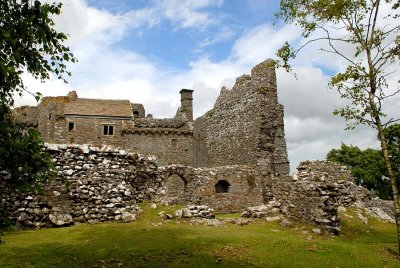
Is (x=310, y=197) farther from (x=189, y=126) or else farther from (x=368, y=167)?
(x=368, y=167)

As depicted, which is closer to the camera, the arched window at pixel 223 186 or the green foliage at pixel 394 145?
the arched window at pixel 223 186

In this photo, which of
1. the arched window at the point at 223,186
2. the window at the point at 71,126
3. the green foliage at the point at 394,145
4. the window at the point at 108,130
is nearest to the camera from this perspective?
the arched window at the point at 223,186

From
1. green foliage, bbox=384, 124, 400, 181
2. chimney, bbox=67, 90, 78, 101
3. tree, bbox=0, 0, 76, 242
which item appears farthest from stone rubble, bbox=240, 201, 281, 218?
chimney, bbox=67, 90, 78, 101

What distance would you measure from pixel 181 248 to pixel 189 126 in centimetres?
3553

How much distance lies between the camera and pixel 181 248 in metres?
10.2

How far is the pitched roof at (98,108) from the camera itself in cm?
4406

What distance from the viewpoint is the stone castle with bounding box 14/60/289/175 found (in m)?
27.9

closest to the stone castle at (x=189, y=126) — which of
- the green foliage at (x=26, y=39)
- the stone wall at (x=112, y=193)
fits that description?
the stone wall at (x=112, y=193)

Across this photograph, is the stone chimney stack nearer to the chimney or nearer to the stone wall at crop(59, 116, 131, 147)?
the stone wall at crop(59, 116, 131, 147)

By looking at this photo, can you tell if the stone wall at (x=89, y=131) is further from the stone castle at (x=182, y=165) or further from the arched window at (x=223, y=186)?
the arched window at (x=223, y=186)

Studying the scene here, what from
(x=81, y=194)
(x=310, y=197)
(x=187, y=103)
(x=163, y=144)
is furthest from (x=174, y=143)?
(x=81, y=194)

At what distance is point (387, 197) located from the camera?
169 feet

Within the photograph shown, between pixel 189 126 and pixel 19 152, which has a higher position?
pixel 189 126

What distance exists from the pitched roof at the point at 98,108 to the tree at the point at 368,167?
34.2m
